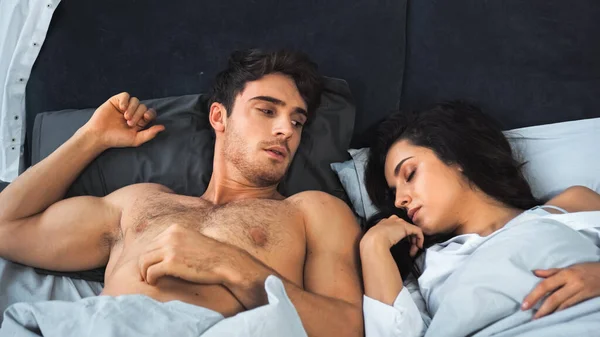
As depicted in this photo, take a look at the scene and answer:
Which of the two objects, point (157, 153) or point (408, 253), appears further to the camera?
point (157, 153)

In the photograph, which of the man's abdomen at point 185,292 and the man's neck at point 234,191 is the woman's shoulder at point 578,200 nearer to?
A: the man's neck at point 234,191

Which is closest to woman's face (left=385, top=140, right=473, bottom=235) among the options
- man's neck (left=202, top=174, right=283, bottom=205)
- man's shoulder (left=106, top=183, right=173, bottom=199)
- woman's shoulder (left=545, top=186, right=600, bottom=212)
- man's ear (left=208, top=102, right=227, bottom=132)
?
woman's shoulder (left=545, top=186, right=600, bottom=212)

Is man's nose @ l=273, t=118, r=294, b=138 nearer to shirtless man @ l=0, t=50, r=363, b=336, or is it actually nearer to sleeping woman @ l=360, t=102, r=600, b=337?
shirtless man @ l=0, t=50, r=363, b=336

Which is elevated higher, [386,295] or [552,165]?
[552,165]

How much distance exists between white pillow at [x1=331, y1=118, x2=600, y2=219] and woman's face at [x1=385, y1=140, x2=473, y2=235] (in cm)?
17

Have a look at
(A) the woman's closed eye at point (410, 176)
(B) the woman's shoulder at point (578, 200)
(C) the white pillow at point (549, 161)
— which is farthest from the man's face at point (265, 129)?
(B) the woman's shoulder at point (578, 200)

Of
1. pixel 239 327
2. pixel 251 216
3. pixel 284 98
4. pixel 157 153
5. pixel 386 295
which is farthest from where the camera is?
pixel 157 153

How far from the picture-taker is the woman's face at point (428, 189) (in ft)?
5.36

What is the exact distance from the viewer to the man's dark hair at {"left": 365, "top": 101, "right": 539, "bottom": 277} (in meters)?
1.71

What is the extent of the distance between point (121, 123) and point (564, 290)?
126 centimetres

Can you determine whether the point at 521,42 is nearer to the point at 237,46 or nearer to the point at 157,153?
the point at 237,46

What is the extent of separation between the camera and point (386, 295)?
1453mm

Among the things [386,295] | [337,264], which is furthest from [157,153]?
[386,295]

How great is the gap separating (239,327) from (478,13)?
4.62 feet
